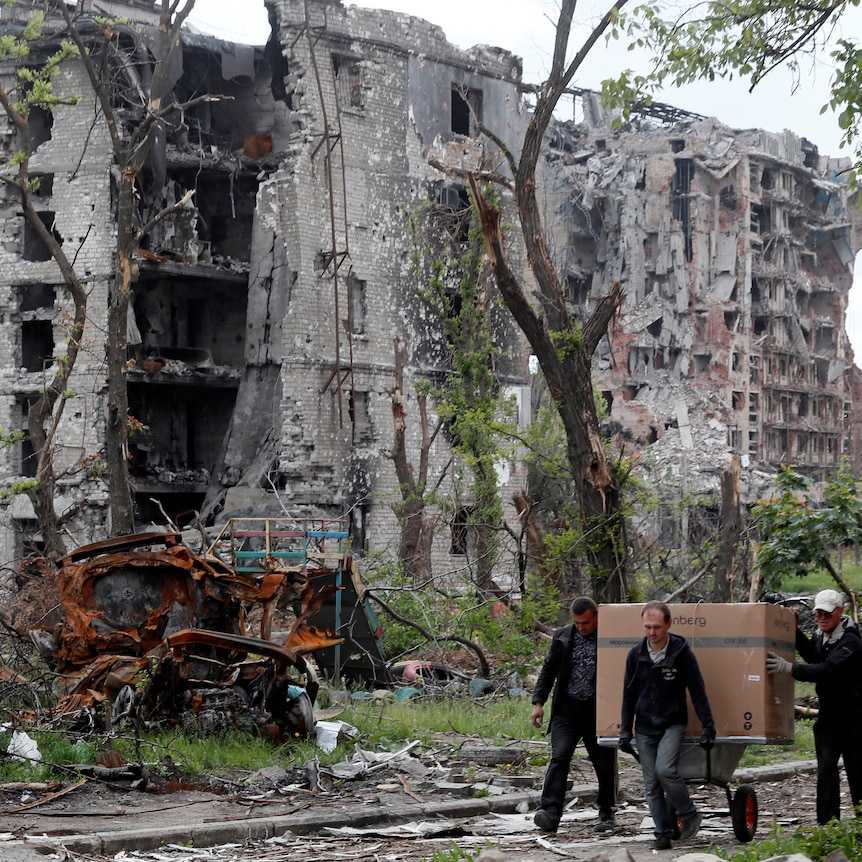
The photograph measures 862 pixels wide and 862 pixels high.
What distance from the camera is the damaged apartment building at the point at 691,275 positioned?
53.6m

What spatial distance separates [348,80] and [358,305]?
235 inches

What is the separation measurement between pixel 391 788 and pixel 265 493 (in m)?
21.6

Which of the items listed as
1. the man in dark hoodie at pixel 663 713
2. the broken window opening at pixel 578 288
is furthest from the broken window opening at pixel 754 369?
the man in dark hoodie at pixel 663 713

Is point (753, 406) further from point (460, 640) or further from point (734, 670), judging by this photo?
point (734, 670)

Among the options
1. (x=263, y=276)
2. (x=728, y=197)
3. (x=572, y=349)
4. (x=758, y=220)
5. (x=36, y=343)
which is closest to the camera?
(x=572, y=349)

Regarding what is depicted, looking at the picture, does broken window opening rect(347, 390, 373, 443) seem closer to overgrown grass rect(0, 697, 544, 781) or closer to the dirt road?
overgrown grass rect(0, 697, 544, 781)

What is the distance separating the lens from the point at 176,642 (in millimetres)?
11617

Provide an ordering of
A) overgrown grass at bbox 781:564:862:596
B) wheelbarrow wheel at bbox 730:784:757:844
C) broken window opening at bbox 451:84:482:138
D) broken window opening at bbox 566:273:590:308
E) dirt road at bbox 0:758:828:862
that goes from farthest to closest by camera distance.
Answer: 1. broken window opening at bbox 566:273:590:308
2. broken window opening at bbox 451:84:482:138
3. overgrown grass at bbox 781:564:862:596
4. wheelbarrow wheel at bbox 730:784:757:844
5. dirt road at bbox 0:758:828:862

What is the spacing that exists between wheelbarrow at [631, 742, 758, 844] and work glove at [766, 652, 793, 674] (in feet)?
1.81

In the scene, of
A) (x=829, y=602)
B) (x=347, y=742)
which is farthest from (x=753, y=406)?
(x=829, y=602)

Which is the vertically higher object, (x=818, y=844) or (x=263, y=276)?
(x=263, y=276)

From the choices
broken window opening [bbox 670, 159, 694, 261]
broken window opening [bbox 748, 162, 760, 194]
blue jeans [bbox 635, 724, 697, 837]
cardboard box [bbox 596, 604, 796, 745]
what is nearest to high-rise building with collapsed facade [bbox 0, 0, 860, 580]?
broken window opening [bbox 670, 159, 694, 261]

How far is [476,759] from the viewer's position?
12.5m

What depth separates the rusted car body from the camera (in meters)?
12.0
